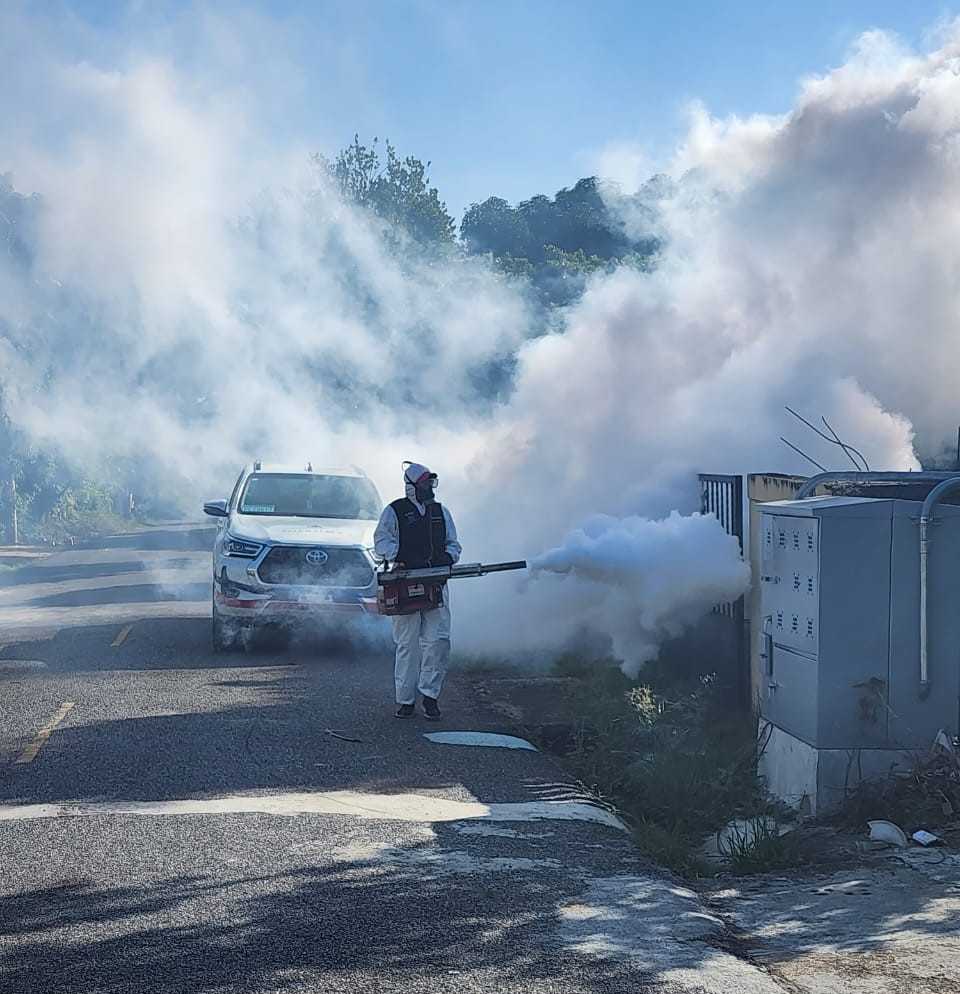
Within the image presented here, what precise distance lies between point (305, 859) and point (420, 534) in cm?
415

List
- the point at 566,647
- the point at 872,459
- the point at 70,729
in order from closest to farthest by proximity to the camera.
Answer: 1. the point at 70,729
2. the point at 566,647
3. the point at 872,459

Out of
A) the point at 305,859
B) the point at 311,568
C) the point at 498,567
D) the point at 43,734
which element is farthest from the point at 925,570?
the point at 311,568

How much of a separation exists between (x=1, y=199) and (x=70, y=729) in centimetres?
2195

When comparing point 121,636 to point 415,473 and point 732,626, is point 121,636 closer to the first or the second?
point 415,473

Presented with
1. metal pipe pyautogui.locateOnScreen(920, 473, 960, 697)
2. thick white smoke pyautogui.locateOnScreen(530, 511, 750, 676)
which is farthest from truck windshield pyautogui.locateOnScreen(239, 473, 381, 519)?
metal pipe pyautogui.locateOnScreen(920, 473, 960, 697)

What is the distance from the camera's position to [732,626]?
405 inches

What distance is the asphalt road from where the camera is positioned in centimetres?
470

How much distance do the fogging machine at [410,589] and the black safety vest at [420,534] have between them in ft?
0.25

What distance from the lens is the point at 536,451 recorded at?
17.0 m

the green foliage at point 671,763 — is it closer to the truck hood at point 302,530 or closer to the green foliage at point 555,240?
the truck hood at point 302,530

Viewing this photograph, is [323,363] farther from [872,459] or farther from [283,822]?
[283,822]

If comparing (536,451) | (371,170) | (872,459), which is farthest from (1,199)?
(872,459)

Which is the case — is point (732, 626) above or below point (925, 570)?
below

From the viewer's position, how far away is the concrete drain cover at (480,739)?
8.91m
